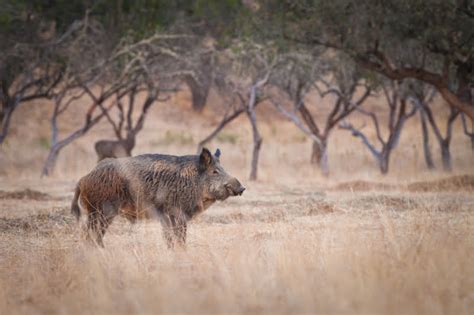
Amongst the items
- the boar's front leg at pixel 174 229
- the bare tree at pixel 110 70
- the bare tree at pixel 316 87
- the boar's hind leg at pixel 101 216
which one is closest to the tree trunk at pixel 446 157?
the bare tree at pixel 316 87

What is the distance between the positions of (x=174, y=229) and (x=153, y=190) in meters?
0.62

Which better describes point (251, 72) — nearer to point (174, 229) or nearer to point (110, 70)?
point (110, 70)

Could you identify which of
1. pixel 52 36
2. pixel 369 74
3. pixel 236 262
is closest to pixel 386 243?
pixel 236 262

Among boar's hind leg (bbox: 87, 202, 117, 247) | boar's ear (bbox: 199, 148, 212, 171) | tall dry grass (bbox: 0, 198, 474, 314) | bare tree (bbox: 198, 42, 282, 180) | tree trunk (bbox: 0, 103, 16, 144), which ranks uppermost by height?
bare tree (bbox: 198, 42, 282, 180)

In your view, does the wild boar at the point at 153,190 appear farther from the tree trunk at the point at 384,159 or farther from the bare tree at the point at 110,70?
the tree trunk at the point at 384,159

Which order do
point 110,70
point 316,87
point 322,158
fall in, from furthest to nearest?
point 316,87 → point 110,70 → point 322,158

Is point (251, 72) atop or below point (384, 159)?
atop

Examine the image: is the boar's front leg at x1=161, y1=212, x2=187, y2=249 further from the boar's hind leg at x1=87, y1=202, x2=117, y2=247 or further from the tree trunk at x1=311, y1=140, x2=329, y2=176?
the tree trunk at x1=311, y1=140, x2=329, y2=176

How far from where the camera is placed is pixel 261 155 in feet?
100

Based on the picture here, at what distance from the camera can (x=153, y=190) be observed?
8977mm

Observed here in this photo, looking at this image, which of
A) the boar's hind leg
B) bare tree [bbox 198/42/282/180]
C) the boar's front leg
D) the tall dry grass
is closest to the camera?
the tall dry grass

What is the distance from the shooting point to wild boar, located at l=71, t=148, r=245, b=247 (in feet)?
28.8

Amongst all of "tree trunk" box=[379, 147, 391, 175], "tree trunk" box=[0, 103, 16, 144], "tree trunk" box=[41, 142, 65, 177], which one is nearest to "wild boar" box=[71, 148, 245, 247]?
"tree trunk" box=[0, 103, 16, 144]

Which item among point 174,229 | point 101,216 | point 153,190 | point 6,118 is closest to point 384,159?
point 6,118
